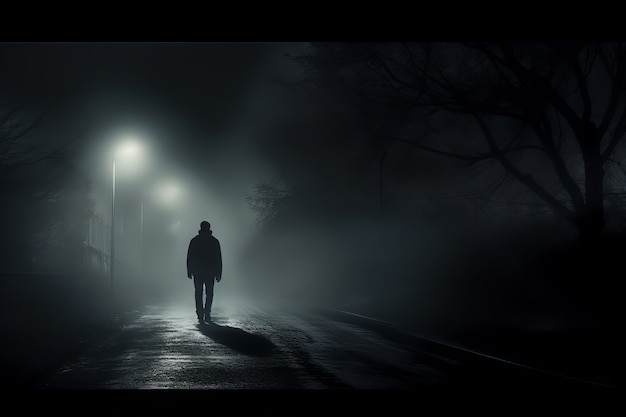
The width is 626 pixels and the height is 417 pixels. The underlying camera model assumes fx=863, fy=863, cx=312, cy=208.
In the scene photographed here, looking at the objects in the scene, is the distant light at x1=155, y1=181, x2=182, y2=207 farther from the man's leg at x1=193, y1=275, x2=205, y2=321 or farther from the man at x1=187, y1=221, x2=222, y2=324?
the man at x1=187, y1=221, x2=222, y2=324

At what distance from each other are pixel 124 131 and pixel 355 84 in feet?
58.2

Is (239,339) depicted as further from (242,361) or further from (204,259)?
→ (204,259)

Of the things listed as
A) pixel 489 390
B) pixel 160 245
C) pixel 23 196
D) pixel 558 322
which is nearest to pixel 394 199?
pixel 558 322

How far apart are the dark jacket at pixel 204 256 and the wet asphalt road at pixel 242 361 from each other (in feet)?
4.99

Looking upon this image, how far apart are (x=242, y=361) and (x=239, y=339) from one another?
383 centimetres

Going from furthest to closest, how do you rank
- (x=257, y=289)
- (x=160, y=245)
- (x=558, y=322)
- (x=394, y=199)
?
(x=160, y=245)
(x=257, y=289)
(x=394, y=199)
(x=558, y=322)

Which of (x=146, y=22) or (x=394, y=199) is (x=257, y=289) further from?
(x=146, y=22)

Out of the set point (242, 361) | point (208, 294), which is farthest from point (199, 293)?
point (242, 361)

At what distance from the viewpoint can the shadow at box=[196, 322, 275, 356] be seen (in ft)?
48.3

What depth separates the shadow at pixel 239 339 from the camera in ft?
48.3

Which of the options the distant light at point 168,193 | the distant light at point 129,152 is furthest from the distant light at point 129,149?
the distant light at point 168,193

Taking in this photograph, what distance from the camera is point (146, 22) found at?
26.0 feet

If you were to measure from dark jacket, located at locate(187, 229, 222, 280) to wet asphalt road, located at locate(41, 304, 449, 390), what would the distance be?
4.99 ft

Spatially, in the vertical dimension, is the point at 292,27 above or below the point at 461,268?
above
